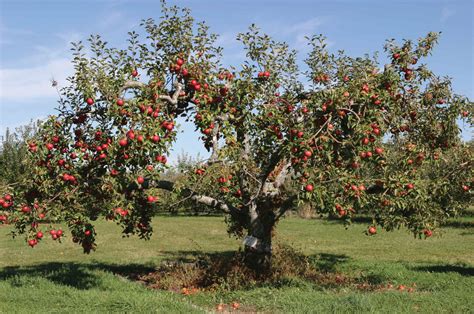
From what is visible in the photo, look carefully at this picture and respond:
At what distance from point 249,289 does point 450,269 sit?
574 cm

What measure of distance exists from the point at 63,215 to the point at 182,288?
3.18 m

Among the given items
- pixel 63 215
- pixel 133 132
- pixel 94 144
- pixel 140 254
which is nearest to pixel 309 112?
pixel 133 132

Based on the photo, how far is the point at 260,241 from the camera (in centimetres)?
1098

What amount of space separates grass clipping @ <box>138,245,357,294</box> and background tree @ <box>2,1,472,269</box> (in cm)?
43

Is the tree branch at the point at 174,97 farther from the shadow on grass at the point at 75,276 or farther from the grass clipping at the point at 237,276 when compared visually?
the shadow on grass at the point at 75,276

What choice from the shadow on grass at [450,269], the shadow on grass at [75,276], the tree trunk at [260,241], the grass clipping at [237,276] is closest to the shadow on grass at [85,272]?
the shadow on grass at [75,276]

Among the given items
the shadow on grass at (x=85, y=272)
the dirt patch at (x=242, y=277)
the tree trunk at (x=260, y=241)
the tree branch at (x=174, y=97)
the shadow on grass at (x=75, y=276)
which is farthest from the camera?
the tree trunk at (x=260, y=241)

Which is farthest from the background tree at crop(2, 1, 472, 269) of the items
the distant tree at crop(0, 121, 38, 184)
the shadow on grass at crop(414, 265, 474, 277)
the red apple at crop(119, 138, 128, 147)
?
the distant tree at crop(0, 121, 38, 184)

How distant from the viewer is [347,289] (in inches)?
391

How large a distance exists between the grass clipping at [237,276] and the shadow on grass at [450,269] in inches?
95.3

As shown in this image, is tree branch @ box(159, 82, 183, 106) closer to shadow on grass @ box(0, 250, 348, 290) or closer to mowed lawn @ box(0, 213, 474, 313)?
mowed lawn @ box(0, 213, 474, 313)

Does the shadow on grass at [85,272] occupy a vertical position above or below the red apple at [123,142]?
below

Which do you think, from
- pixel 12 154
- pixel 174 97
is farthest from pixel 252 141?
pixel 12 154

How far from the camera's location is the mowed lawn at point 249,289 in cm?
827
